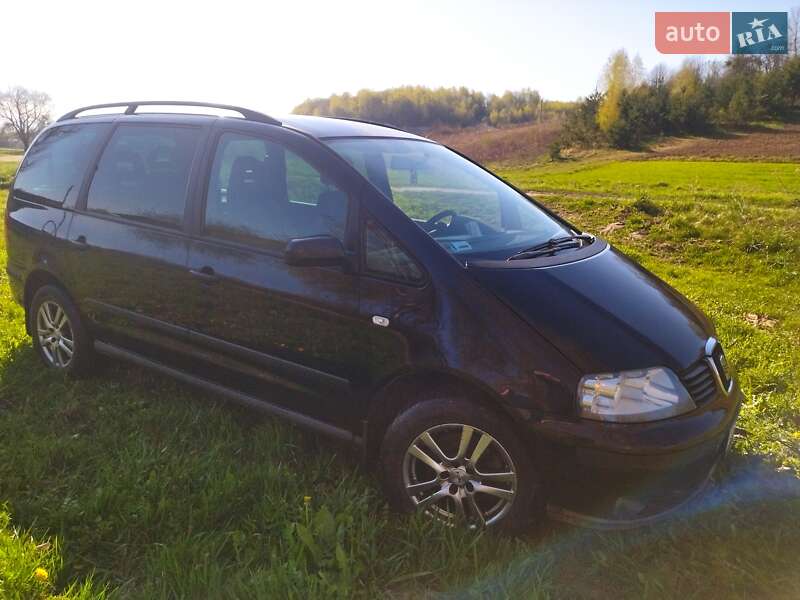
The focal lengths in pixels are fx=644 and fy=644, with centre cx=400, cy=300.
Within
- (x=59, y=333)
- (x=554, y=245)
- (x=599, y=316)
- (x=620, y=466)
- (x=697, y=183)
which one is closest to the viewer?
(x=620, y=466)

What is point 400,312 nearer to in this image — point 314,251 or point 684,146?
point 314,251

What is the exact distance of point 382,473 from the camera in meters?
2.88

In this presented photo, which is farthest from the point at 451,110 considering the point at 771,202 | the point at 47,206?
A: the point at 47,206

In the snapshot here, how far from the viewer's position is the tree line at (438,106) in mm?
94375

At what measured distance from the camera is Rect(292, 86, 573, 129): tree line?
9438cm

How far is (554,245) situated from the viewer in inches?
128

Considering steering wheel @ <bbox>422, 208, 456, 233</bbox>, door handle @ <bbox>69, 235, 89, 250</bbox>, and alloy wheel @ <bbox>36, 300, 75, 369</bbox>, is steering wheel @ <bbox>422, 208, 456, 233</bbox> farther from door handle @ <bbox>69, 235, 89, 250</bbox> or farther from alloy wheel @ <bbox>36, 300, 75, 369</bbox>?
alloy wheel @ <bbox>36, 300, 75, 369</bbox>

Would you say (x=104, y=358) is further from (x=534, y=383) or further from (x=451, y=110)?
(x=451, y=110)

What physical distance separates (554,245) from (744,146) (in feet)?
128

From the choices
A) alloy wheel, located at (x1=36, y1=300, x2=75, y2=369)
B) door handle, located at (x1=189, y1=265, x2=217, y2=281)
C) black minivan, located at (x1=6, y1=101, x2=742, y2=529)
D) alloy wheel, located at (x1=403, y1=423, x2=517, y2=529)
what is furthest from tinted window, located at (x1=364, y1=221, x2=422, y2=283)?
alloy wheel, located at (x1=36, y1=300, x2=75, y2=369)

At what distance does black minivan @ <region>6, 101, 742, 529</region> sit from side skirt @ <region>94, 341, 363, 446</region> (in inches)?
0.5

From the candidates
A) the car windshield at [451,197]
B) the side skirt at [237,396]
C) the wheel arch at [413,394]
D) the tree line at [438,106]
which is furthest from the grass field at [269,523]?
the tree line at [438,106]

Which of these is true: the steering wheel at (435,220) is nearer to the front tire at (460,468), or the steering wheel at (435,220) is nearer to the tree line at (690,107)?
the front tire at (460,468)

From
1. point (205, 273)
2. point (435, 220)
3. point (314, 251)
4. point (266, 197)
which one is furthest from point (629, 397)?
point (205, 273)
